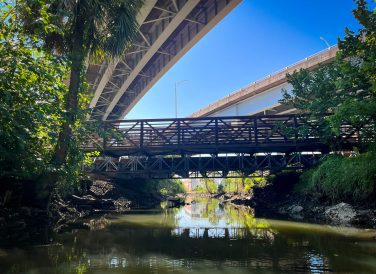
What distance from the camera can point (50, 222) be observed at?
37.2 feet

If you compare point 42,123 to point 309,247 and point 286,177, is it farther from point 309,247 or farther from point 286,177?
point 286,177

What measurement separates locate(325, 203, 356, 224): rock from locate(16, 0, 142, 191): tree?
10.7m

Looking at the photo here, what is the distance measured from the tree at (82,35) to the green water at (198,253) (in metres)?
3.82

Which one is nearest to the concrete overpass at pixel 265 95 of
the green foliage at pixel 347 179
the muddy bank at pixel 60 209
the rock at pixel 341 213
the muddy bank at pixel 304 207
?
the muddy bank at pixel 304 207

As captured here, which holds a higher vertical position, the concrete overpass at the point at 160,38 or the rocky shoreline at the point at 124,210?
the concrete overpass at the point at 160,38

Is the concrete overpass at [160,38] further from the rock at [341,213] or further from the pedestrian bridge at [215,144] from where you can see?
the rock at [341,213]

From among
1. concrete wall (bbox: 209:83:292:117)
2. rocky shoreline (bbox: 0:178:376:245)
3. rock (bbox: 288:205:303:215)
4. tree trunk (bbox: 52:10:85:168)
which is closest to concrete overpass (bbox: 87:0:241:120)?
tree trunk (bbox: 52:10:85:168)

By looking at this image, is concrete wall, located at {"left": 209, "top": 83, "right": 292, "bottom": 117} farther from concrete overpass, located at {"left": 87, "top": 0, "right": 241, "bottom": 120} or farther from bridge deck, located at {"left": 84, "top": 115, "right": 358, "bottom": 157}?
concrete overpass, located at {"left": 87, "top": 0, "right": 241, "bottom": 120}

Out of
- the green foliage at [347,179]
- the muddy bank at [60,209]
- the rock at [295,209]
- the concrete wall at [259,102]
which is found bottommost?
the rock at [295,209]

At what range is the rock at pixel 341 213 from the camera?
12092 millimetres

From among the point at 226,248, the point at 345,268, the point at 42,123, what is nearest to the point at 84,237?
the point at 42,123

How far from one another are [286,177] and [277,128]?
515 cm

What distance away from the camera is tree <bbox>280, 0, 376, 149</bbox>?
471 inches

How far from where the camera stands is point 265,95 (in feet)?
102
